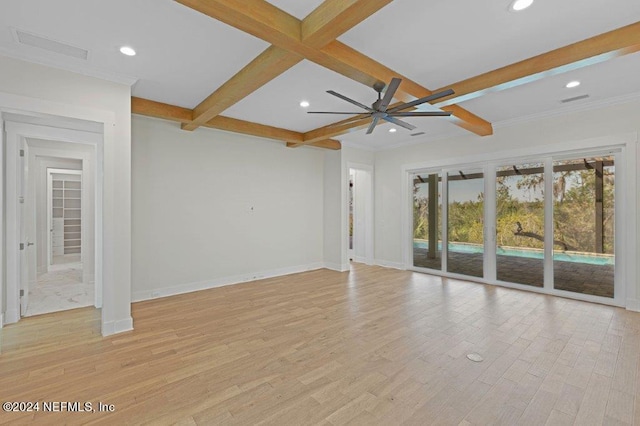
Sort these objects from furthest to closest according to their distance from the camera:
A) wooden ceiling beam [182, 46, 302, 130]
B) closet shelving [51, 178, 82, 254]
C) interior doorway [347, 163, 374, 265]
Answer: interior doorway [347, 163, 374, 265], closet shelving [51, 178, 82, 254], wooden ceiling beam [182, 46, 302, 130]

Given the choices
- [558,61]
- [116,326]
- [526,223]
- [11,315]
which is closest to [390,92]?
[558,61]

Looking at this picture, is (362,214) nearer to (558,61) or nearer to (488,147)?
(488,147)

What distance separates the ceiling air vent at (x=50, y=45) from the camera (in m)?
2.58

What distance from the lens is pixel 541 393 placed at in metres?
2.20

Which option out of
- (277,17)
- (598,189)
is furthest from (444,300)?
(277,17)

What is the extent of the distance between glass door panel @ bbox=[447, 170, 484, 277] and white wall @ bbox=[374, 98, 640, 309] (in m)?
0.53

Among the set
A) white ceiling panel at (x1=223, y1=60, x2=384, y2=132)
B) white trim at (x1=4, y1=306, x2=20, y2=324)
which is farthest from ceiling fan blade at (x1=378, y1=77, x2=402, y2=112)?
white trim at (x1=4, y1=306, x2=20, y2=324)

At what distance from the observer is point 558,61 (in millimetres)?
2852

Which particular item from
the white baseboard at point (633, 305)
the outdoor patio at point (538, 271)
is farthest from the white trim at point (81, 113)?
the white baseboard at point (633, 305)

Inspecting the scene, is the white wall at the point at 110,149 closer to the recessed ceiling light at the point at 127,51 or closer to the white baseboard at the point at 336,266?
the recessed ceiling light at the point at 127,51

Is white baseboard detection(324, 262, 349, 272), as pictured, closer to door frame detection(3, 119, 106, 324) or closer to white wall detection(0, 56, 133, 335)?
white wall detection(0, 56, 133, 335)

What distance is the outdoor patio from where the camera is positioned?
4398mm

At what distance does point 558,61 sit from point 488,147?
2683mm

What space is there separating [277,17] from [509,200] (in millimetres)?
5075
